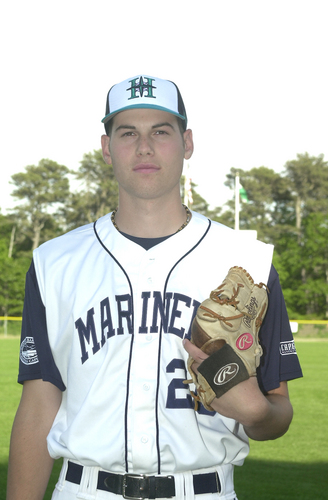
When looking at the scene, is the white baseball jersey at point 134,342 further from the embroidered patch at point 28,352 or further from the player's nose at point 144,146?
the player's nose at point 144,146

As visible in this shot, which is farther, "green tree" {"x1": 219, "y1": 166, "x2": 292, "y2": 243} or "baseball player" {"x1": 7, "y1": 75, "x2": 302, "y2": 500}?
"green tree" {"x1": 219, "y1": 166, "x2": 292, "y2": 243}

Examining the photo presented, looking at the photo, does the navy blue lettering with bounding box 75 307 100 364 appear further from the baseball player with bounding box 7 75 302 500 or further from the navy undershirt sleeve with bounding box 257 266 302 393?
the navy undershirt sleeve with bounding box 257 266 302 393

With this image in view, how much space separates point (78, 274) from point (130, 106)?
0.68 metres

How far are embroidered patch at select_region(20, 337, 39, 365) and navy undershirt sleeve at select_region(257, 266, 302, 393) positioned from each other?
84 cm

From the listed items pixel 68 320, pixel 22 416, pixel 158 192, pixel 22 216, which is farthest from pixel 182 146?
pixel 22 216

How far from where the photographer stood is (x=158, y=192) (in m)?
2.38

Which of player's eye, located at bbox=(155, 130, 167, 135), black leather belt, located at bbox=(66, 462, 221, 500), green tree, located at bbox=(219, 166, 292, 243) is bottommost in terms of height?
black leather belt, located at bbox=(66, 462, 221, 500)

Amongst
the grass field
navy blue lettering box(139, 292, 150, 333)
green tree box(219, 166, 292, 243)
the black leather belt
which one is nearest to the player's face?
navy blue lettering box(139, 292, 150, 333)

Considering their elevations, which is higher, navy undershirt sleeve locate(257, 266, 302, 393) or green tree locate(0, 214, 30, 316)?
green tree locate(0, 214, 30, 316)

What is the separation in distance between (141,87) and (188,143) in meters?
0.32

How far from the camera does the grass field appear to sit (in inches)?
231

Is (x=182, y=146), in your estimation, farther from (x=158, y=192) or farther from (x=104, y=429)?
(x=104, y=429)

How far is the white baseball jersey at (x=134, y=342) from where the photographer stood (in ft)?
7.04

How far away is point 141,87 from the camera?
2453 millimetres
